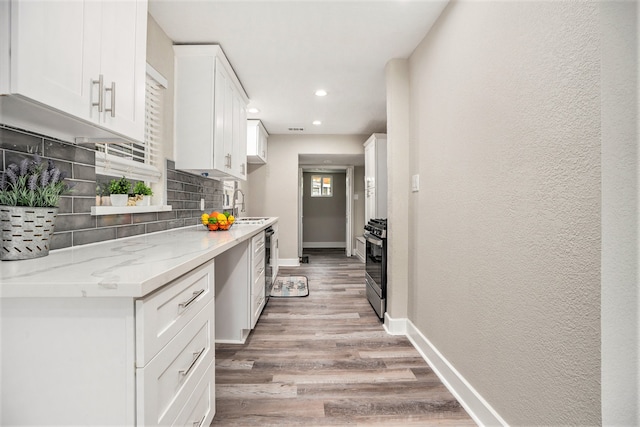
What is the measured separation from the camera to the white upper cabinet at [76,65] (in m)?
0.81

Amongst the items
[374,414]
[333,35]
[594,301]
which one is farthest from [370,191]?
[594,301]

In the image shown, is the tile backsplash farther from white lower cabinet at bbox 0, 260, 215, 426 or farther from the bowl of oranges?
white lower cabinet at bbox 0, 260, 215, 426

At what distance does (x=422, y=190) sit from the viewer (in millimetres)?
2195

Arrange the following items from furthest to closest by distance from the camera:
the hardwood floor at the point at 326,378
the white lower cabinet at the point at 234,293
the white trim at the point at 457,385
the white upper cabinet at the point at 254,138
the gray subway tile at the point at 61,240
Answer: the white upper cabinet at the point at 254,138, the white lower cabinet at the point at 234,293, the hardwood floor at the point at 326,378, the white trim at the point at 457,385, the gray subway tile at the point at 61,240

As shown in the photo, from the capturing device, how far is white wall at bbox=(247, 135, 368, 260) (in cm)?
530

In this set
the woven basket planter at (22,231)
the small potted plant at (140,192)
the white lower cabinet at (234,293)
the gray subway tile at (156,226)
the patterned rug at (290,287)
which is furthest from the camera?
the patterned rug at (290,287)

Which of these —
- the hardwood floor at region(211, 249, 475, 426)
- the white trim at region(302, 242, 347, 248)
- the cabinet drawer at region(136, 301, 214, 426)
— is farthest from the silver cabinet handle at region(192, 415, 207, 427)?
the white trim at region(302, 242, 347, 248)

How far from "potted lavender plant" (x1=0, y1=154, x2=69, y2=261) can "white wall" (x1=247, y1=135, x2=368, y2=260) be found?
13.9ft

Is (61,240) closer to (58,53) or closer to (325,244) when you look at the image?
(58,53)

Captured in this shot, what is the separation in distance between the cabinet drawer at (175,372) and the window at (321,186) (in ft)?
23.1

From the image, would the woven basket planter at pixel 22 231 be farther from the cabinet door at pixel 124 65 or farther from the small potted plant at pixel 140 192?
the small potted plant at pixel 140 192

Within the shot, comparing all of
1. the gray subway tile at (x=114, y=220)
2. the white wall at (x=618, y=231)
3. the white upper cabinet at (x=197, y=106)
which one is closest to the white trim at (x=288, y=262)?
the white upper cabinet at (x=197, y=106)

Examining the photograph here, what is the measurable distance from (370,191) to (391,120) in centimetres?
217

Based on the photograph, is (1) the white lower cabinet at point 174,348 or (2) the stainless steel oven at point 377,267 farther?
(2) the stainless steel oven at point 377,267
